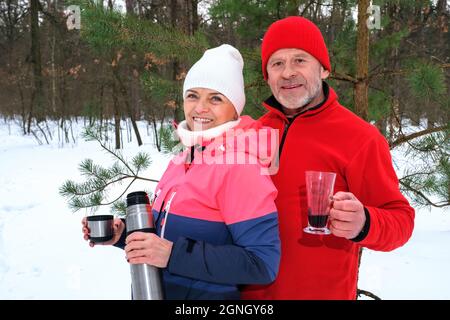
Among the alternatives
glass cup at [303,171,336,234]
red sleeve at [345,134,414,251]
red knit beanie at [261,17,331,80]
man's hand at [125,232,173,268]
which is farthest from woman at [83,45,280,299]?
red sleeve at [345,134,414,251]

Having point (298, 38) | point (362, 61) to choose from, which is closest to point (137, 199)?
point (298, 38)

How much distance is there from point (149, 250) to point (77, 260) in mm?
3914

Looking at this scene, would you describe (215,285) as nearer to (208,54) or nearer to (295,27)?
(208,54)

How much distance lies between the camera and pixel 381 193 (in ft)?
4.96

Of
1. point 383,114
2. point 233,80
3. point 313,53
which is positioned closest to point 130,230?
point 233,80

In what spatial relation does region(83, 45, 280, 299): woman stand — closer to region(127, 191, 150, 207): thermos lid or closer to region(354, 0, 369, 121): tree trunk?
region(127, 191, 150, 207): thermos lid

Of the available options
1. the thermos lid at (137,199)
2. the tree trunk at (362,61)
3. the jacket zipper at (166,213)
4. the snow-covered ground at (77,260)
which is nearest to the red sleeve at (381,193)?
the jacket zipper at (166,213)

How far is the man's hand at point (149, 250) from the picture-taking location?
4.34 ft

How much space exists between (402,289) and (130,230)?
11.9 feet

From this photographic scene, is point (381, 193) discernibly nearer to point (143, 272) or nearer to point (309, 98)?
point (309, 98)

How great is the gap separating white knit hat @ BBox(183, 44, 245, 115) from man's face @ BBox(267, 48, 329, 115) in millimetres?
167

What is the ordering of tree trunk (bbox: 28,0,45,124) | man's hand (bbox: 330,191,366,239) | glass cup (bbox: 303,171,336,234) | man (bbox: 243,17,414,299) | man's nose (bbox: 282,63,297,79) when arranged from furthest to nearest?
tree trunk (bbox: 28,0,45,124) → man's nose (bbox: 282,63,297,79) → man (bbox: 243,17,414,299) → glass cup (bbox: 303,171,336,234) → man's hand (bbox: 330,191,366,239)

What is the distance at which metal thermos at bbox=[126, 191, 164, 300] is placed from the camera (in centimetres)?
135
